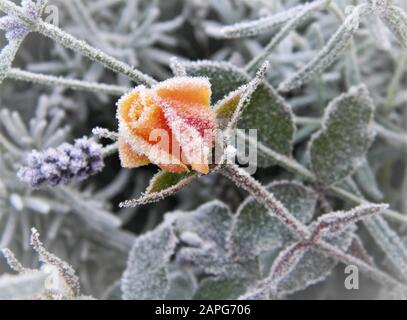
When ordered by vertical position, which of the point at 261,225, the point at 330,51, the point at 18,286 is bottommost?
the point at 18,286

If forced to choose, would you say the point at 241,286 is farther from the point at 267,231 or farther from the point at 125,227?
the point at 125,227

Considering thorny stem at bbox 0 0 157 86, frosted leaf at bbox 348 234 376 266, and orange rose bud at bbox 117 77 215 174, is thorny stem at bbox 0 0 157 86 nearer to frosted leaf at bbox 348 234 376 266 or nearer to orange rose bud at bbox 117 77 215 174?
orange rose bud at bbox 117 77 215 174

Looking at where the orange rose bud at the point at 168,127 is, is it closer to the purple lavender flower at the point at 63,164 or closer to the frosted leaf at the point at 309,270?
the purple lavender flower at the point at 63,164

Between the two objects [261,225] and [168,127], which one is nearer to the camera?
[168,127]

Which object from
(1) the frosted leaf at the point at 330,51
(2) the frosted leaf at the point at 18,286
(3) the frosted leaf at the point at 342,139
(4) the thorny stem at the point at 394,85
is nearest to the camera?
(2) the frosted leaf at the point at 18,286

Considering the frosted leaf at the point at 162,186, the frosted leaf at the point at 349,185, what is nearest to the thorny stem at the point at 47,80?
the frosted leaf at the point at 162,186

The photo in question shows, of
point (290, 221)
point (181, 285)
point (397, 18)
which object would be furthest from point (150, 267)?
point (397, 18)

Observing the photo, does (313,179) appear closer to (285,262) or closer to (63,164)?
(285,262)
